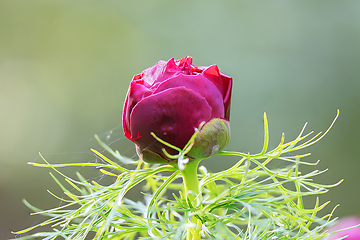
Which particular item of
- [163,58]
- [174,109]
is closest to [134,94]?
[174,109]

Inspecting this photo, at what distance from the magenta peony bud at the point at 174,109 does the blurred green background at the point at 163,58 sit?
133 centimetres

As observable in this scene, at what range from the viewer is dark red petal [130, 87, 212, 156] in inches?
10.2

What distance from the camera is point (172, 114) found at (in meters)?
0.26

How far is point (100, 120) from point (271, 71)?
1099 millimetres

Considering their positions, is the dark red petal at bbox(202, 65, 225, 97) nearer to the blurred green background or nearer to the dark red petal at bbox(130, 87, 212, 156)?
the dark red petal at bbox(130, 87, 212, 156)

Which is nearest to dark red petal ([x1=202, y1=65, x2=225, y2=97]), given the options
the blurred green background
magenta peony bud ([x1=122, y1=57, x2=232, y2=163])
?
magenta peony bud ([x1=122, y1=57, x2=232, y2=163])

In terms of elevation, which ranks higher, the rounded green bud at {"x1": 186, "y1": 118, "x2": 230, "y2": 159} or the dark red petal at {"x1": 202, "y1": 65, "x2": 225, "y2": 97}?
the dark red petal at {"x1": 202, "y1": 65, "x2": 225, "y2": 97}

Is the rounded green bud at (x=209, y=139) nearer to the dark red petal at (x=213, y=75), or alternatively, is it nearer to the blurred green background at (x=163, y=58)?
the dark red petal at (x=213, y=75)

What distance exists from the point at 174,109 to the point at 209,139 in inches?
1.5

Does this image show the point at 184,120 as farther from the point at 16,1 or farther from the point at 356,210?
the point at 16,1

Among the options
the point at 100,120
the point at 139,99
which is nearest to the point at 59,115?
the point at 100,120

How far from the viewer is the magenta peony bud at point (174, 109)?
0.85ft

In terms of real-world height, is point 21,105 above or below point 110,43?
below

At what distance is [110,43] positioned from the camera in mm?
2355
